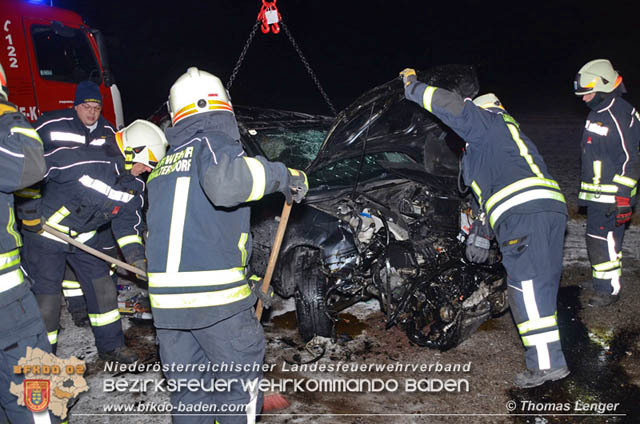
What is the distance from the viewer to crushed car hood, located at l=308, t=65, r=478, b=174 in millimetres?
3408

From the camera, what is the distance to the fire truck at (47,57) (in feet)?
19.3

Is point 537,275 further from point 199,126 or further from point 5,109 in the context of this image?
point 5,109

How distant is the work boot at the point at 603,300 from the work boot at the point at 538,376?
152 cm

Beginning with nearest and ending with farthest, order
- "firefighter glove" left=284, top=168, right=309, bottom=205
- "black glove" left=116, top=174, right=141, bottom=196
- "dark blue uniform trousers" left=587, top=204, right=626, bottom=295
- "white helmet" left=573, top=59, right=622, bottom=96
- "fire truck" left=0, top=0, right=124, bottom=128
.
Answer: "firefighter glove" left=284, top=168, right=309, bottom=205, "black glove" left=116, top=174, right=141, bottom=196, "white helmet" left=573, top=59, right=622, bottom=96, "dark blue uniform trousers" left=587, top=204, right=626, bottom=295, "fire truck" left=0, top=0, right=124, bottom=128

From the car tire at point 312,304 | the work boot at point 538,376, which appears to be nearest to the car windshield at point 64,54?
the car tire at point 312,304

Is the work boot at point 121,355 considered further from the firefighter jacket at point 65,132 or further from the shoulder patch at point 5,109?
the shoulder patch at point 5,109

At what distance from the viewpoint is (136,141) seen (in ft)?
12.2

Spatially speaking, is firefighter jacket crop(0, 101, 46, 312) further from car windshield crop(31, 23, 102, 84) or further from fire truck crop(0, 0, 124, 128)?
car windshield crop(31, 23, 102, 84)

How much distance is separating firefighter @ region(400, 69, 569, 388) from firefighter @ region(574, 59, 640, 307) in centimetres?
148

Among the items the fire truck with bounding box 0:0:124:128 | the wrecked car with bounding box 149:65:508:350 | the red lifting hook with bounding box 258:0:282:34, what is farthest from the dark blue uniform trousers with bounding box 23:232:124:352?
the fire truck with bounding box 0:0:124:128

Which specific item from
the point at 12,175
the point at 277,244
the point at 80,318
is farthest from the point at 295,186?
the point at 80,318

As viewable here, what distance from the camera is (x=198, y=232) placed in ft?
7.54

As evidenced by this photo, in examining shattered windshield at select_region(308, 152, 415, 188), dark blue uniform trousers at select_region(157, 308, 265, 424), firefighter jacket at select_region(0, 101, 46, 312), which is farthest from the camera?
shattered windshield at select_region(308, 152, 415, 188)

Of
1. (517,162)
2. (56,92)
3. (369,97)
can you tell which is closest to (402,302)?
(517,162)
